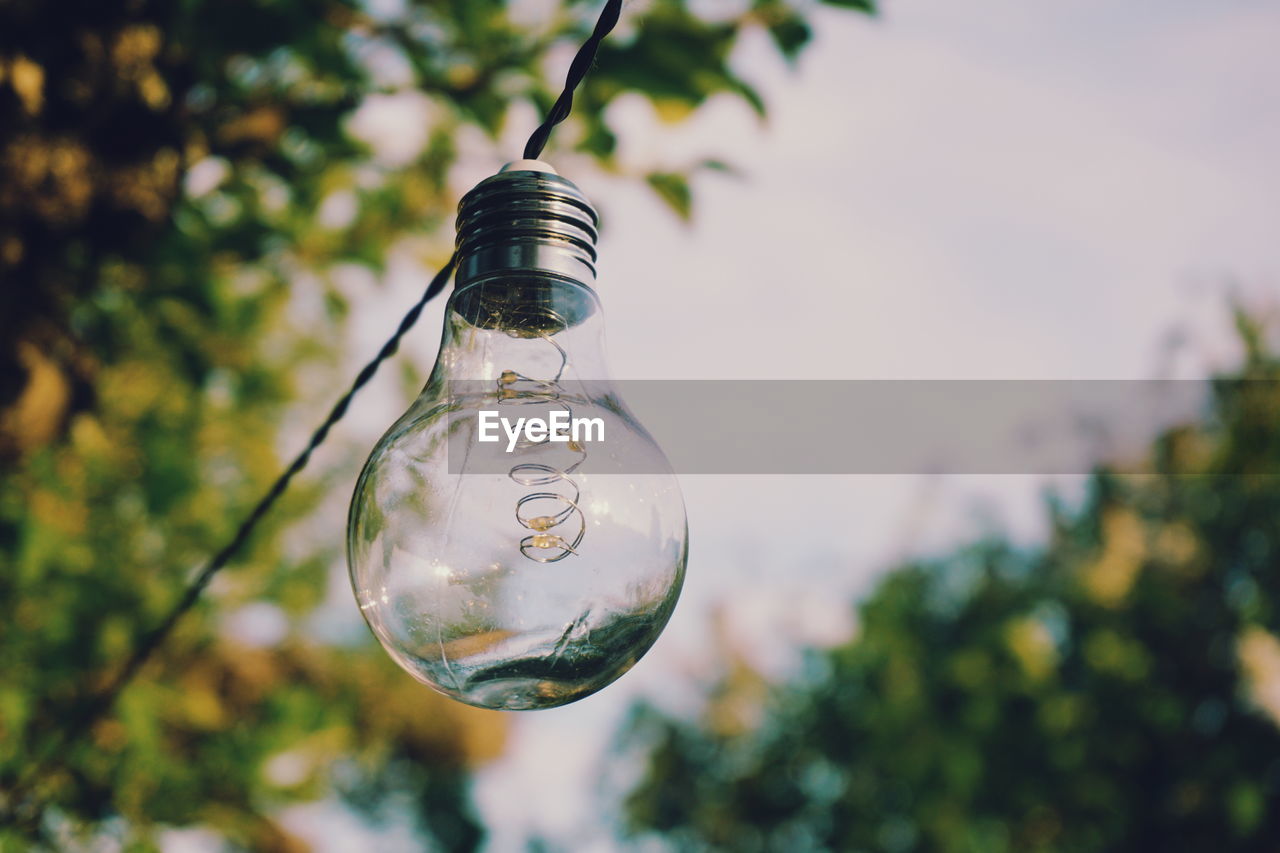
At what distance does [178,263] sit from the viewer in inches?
58.6

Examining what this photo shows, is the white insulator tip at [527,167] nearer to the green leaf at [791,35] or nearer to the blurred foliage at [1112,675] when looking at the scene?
the green leaf at [791,35]

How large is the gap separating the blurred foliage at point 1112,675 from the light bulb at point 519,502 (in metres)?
6.06

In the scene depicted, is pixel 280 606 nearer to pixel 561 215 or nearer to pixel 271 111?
pixel 271 111

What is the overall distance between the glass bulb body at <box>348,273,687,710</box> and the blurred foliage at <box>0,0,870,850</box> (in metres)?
0.61

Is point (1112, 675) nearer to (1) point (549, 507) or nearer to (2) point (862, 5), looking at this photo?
(2) point (862, 5)

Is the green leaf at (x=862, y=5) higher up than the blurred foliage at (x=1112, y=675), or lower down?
lower down

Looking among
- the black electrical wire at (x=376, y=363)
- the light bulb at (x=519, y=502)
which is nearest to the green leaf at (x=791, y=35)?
the black electrical wire at (x=376, y=363)

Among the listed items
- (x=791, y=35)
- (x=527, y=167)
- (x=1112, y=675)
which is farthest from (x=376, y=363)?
(x=1112, y=675)

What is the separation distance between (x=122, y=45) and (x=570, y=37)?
0.68 metres

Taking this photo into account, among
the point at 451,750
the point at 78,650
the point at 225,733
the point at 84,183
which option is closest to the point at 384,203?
the point at 84,183

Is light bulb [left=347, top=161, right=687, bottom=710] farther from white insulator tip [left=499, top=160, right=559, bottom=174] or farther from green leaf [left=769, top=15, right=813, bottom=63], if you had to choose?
green leaf [left=769, top=15, right=813, bottom=63]

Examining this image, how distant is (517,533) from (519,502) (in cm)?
2

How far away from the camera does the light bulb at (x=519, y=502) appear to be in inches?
22.0

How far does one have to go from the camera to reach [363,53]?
57.8 inches
